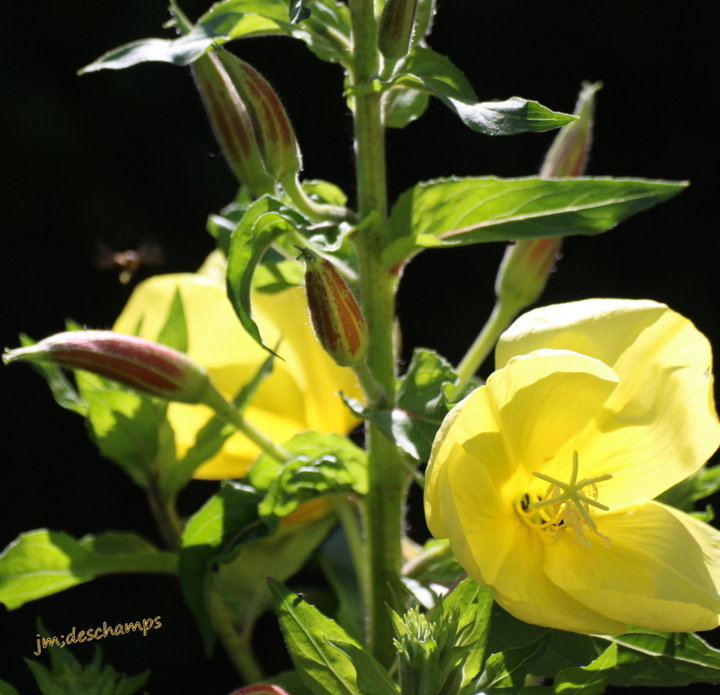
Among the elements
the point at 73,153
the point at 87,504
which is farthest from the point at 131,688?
the point at 73,153

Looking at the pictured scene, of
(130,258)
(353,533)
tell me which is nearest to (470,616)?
(353,533)

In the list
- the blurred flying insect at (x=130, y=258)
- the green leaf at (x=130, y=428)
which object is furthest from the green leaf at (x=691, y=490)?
the blurred flying insect at (x=130, y=258)

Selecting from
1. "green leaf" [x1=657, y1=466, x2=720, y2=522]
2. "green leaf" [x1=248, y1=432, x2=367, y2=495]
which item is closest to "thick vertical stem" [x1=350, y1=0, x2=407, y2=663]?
"green leaf" [x1=248, y1=432, x2=367, y2=495]

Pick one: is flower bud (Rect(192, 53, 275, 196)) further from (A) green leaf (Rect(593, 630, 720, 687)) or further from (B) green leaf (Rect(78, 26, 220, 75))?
(A) green leaf (Rect(593, 630, 720, 687))

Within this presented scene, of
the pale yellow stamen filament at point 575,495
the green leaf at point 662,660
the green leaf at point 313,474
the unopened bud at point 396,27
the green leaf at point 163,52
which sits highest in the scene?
the green leaf at point 163,52

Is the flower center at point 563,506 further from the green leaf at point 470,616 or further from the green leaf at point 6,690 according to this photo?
the green leaf at point 6,690

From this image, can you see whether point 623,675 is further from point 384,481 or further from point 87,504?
point 87,504
